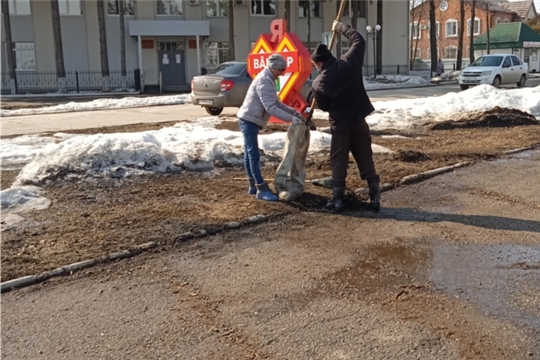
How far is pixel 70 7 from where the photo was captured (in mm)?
35844

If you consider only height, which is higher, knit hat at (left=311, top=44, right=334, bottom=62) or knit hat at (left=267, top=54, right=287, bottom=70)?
knit hat at (left=311, top=44, right=334, bottom=62)

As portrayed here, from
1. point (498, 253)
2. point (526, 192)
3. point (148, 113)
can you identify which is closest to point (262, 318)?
point (498, 253)

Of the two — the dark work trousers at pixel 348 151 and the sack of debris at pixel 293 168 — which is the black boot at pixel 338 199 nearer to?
the dark work trousers at pixel 348 151

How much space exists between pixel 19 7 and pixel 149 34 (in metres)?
7.73

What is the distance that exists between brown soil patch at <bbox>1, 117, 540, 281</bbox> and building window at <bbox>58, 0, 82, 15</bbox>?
1197 inches

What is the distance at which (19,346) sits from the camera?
354cm

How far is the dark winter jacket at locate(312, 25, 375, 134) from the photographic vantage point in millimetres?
6156

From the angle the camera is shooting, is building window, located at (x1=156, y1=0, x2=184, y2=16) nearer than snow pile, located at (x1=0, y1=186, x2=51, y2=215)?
No

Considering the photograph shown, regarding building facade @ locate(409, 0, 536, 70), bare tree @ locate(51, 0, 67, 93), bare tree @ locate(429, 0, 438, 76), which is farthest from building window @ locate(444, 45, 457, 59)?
bare tree @ locate(51, 0, 67, 93)

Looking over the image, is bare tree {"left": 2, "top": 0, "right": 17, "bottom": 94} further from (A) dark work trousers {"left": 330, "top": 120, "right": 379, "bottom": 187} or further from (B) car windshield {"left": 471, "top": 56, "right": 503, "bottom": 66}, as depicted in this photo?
(A) dark work trousers {"left": 330, "top": 120, "right": 379, "bottom": 187}

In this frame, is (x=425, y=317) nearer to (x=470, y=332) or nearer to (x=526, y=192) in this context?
(x=470, y=332)

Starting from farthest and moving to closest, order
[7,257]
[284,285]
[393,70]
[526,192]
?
[393,70] → [526,192] → [7,257] → [284,285]

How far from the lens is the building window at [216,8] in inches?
1532

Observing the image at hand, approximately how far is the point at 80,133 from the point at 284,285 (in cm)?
945
